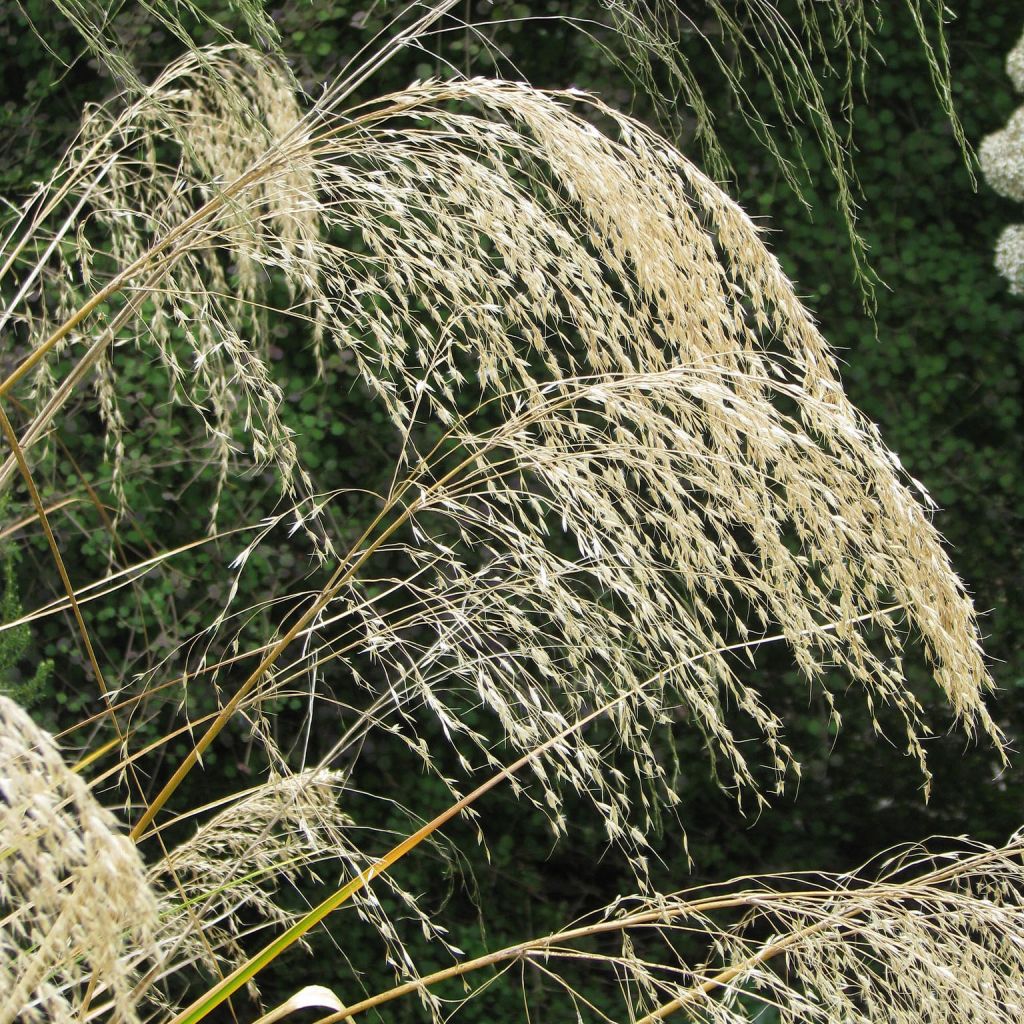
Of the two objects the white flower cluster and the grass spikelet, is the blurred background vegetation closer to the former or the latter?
the white flower cluster

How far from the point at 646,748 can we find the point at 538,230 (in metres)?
0.38

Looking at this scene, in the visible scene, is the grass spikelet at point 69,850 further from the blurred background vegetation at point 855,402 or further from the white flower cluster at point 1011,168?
the white flower cluster at point 1011,168

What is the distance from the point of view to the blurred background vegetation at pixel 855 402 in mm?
2324

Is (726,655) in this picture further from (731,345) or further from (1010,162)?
(731,345)

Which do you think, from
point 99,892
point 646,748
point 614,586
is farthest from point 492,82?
point 99,892

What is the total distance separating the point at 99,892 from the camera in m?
0.50

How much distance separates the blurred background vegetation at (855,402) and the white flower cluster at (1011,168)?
0.18 m

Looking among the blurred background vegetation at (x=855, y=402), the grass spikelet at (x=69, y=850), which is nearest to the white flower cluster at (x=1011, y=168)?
the blurred background vegetation at (x=855, y=402)

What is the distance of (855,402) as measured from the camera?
2.40 meters

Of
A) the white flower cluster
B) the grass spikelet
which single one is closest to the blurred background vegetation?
the white flower cluster

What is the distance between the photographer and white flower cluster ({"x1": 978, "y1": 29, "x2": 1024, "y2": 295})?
2182 millimetres

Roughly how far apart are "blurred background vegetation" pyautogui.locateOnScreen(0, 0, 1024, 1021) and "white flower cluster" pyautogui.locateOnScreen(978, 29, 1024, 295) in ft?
0.61

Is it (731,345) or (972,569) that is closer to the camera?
(731,345)

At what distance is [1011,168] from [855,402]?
1.58ft
